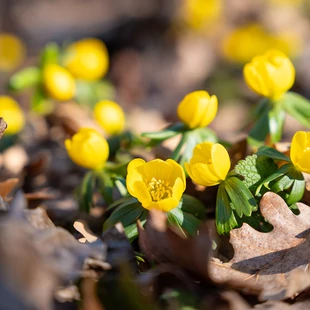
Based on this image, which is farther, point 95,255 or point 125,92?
point 125,92

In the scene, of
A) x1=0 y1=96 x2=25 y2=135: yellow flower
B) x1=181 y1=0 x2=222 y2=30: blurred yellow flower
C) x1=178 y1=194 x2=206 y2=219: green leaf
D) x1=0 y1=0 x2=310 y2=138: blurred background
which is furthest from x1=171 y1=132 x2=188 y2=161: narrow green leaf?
x1=181 y1=0 x2=222 y2=30: blurred yellow flower

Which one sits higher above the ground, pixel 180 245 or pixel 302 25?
pixel 180 245

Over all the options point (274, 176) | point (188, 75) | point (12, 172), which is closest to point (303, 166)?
point (274, 176)

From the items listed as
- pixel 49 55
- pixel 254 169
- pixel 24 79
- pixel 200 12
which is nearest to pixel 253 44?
pixel 200 12

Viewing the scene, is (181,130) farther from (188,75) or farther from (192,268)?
(188,75)

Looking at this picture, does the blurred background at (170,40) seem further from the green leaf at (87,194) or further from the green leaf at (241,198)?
the green leaf at (241,198)

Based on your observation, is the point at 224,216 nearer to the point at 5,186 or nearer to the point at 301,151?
the point at 301,151

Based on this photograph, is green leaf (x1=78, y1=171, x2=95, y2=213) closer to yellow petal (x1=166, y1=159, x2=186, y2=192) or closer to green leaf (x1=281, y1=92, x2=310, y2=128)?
yellow petal (x1=166, y1=159, x2=186, y2=192)
